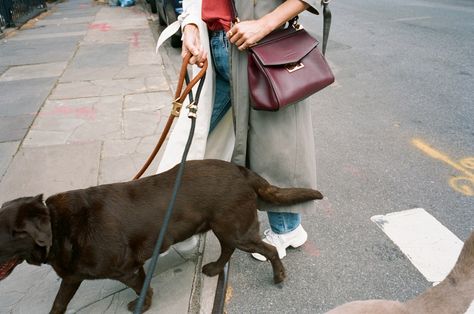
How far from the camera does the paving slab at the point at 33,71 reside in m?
6.83

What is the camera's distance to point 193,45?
7.07 feet

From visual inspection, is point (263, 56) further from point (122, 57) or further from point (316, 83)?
point (122, 57)

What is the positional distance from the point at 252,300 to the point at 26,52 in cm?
829

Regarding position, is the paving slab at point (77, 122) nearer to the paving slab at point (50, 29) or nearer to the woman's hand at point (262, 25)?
the woman's hand at point (262, 25)

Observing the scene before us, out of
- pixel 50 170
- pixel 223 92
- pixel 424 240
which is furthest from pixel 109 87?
pixel 424 240

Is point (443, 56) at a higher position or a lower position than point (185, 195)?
lower

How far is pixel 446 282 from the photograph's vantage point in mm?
1497

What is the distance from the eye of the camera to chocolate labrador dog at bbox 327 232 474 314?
144cm

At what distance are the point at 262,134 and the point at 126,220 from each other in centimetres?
87

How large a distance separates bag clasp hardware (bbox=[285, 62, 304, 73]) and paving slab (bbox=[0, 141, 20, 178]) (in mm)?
3159

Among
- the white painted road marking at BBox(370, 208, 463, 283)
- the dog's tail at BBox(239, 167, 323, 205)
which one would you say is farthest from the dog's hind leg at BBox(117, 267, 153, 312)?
the white painted road marking at BBox(370, 208, 463, 283)

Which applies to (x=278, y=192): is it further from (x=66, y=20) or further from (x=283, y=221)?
(x=66, y=20)

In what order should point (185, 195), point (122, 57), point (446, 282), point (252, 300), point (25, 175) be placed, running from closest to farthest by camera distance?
point (446, 282) < point (185, 195) < point (252, 300) < point (25, 175) < point (122, 57)

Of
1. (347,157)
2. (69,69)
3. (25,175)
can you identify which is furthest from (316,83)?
(69,69)
